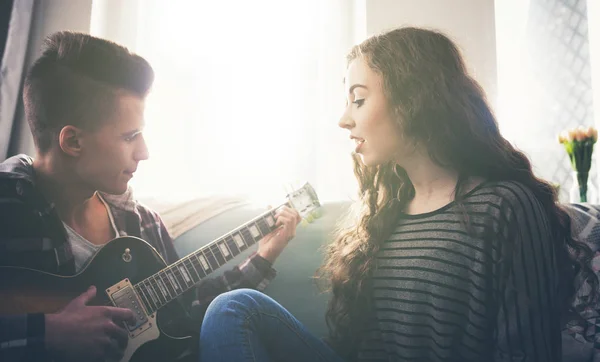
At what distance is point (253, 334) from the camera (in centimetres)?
78

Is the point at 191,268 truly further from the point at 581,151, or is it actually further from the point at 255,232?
the point at 581,151

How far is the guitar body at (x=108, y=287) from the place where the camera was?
0.65m

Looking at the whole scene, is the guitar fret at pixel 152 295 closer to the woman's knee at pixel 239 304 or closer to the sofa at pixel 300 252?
the woman's knee at pixel 239 304

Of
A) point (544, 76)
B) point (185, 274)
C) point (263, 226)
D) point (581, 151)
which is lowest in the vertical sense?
point (185, 274)

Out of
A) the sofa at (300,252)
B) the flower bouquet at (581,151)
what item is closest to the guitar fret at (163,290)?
the sofa at (300,252)

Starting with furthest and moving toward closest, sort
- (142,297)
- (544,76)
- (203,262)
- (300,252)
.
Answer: (544,76)
(300,252)
(203,262)
(142,297)

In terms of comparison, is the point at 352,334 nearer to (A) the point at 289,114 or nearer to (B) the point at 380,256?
(B) the point at 380,256

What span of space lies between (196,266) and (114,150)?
0.30 meters

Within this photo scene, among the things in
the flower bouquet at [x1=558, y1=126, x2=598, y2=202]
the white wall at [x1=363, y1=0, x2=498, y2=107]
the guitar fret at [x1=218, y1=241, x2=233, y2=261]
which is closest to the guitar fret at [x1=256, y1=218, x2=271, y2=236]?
the guitar fret at [x1=218, y1=241, x2=233, y2=261]

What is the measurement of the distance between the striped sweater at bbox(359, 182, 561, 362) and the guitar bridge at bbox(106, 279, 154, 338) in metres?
0.46

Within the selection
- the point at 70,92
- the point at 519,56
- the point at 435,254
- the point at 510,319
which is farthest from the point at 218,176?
the point at 519,56

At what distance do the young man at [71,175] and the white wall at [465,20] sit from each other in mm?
1127

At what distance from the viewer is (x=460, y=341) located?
2.39 ft

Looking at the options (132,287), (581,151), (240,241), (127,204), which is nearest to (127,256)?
(132,287)
